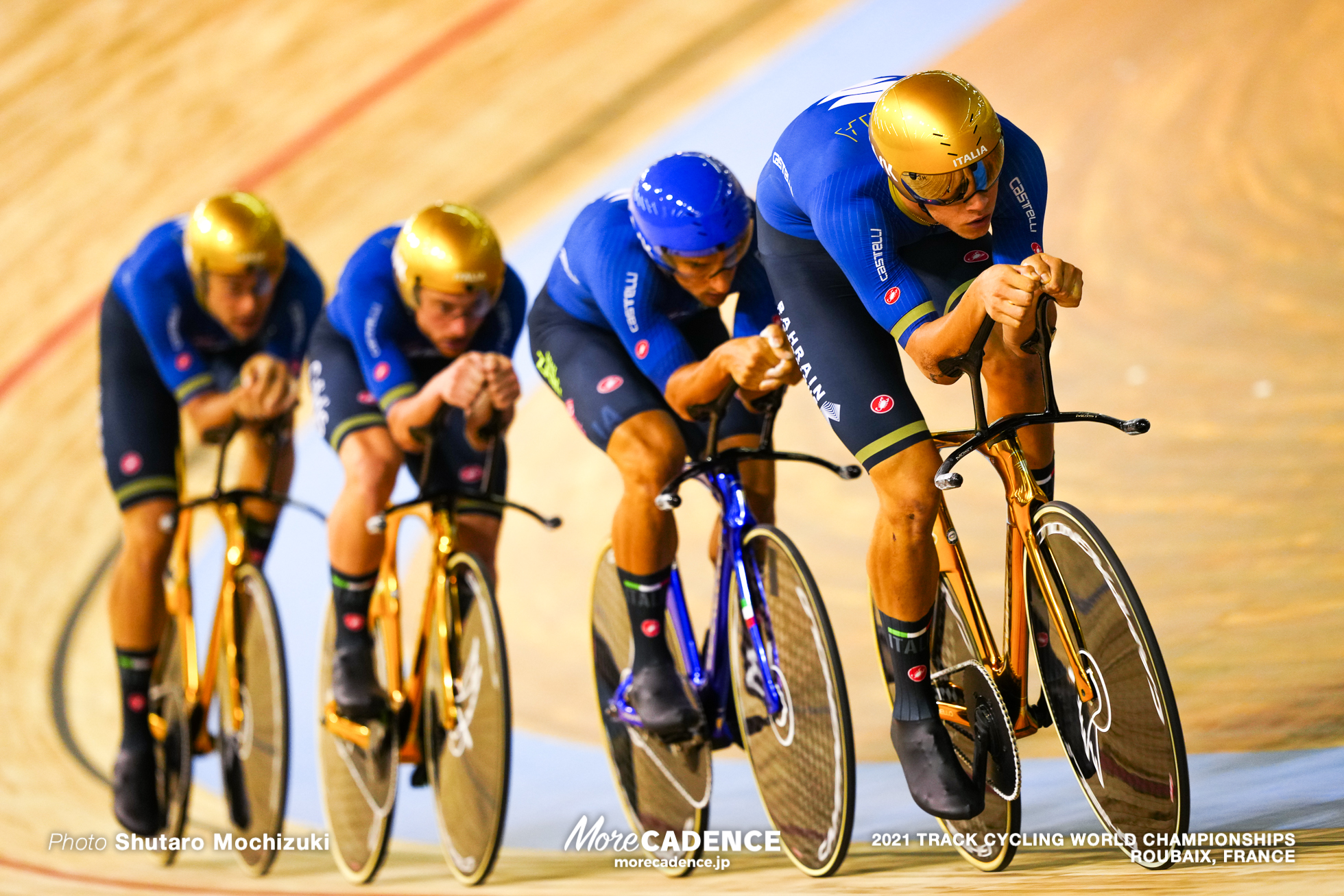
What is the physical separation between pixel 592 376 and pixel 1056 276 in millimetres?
1200

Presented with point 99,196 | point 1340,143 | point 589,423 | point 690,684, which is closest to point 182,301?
point 589,423

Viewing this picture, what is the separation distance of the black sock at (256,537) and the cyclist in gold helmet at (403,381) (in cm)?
40

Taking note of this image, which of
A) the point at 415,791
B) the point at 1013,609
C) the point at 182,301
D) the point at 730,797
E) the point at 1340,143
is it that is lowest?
the point at 1340,143

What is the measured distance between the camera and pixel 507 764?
293cm

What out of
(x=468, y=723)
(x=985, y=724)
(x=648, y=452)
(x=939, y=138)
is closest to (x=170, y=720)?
(x=468, y=723)

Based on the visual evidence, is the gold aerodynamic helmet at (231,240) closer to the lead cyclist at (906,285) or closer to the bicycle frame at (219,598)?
the bicycle frame at (219,598)

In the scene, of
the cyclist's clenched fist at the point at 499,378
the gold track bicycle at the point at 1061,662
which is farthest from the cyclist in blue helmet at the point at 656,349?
the gold track bicycle at the point at 1061,662

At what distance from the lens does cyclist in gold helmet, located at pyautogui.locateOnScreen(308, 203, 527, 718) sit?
306cm

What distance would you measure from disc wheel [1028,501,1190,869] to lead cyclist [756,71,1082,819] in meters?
0.20

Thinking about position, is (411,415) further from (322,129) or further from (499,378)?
(322,129)

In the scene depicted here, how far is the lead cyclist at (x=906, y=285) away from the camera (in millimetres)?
2045

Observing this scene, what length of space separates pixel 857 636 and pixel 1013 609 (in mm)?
2111

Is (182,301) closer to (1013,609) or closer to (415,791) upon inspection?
(415,791)

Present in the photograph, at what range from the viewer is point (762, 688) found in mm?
2727
